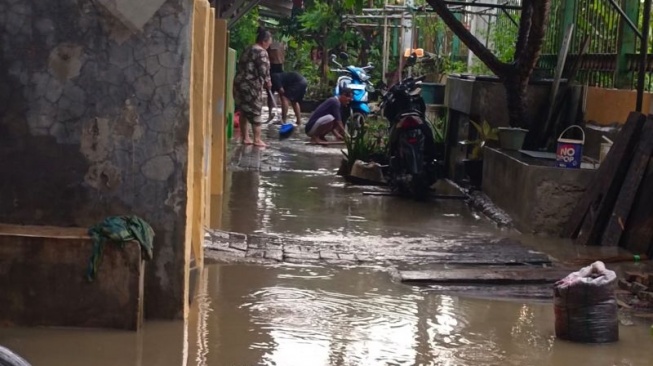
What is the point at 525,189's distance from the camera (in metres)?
9.08

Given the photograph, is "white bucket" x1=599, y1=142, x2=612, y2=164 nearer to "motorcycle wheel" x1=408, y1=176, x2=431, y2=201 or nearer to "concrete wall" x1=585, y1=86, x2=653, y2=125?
"concrete wall" x1=585, y1=86, x2=653, y2=125

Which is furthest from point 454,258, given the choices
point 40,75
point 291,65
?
point 291,65

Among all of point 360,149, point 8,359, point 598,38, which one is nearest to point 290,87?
point 360,149

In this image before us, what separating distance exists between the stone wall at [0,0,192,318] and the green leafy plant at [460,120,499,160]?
5.90 meters

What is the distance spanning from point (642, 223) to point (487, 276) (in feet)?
6.49

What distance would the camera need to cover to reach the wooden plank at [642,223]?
7977 mm

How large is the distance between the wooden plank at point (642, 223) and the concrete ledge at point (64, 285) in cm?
447

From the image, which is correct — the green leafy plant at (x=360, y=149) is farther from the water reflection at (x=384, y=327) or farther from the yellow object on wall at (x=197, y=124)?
the yellow object on wall at (x=197, y=124)

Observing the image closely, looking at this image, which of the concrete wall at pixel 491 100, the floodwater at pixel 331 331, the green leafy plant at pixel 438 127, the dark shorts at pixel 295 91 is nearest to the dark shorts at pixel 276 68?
the dark shorts at pixel 295 91

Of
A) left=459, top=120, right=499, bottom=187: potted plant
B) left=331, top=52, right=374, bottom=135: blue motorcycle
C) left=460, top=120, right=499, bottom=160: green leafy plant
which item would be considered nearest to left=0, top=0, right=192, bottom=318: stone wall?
left=460, top=120, right=499, bottom=160: green leafy plant

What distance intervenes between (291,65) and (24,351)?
26.3 metres

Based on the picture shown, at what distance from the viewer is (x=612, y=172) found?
8.38 meters

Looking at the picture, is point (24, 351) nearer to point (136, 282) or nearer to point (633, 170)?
point (136, 282)

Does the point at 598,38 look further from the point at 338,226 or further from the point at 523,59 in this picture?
the point at 338,226
